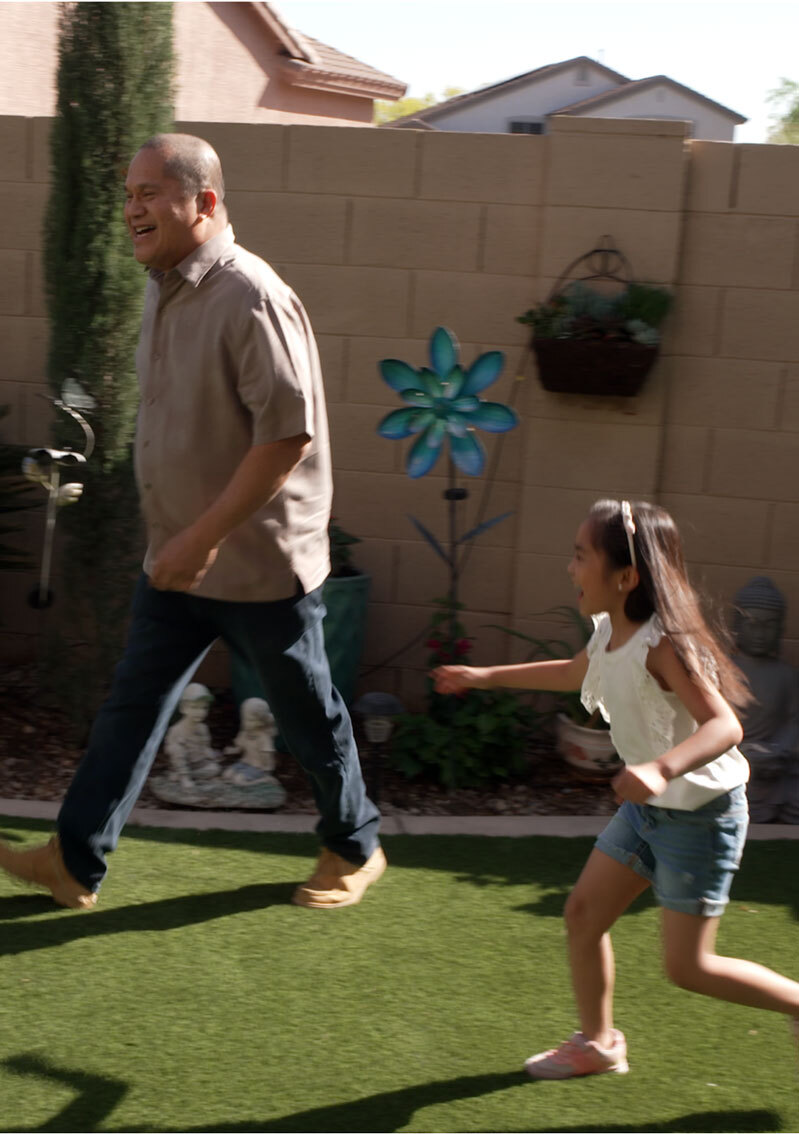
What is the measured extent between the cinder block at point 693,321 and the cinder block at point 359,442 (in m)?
1.17

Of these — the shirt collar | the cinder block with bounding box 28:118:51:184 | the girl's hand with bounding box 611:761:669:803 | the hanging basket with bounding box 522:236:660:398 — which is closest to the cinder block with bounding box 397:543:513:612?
the hanging basket with bounding box 522:236:660:398

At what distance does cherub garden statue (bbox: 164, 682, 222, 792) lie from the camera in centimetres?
436

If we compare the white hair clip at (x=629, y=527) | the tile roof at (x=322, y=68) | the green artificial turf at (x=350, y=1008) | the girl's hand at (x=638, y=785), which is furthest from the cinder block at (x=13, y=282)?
the tile roof at (x=322, y=68)

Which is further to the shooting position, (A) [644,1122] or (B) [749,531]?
(B) [749,531]

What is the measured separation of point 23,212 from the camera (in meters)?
5.25

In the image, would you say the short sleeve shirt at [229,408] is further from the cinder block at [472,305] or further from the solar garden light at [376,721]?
the cinder block at [472,305]

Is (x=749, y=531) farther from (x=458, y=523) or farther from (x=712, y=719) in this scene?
(x=712, y=719)

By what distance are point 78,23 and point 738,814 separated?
3609 millimetres

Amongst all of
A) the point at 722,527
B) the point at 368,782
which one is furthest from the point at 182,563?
the point at 722,527

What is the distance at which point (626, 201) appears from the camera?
484 cm

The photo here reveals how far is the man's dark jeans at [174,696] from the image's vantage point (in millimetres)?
3281

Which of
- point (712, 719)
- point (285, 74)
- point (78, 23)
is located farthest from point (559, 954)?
point (285, 74)

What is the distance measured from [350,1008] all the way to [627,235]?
3.12 m

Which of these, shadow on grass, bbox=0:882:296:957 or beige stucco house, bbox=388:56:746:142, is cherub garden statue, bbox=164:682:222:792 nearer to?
shadow on grass, bbox=0:882:296:957
